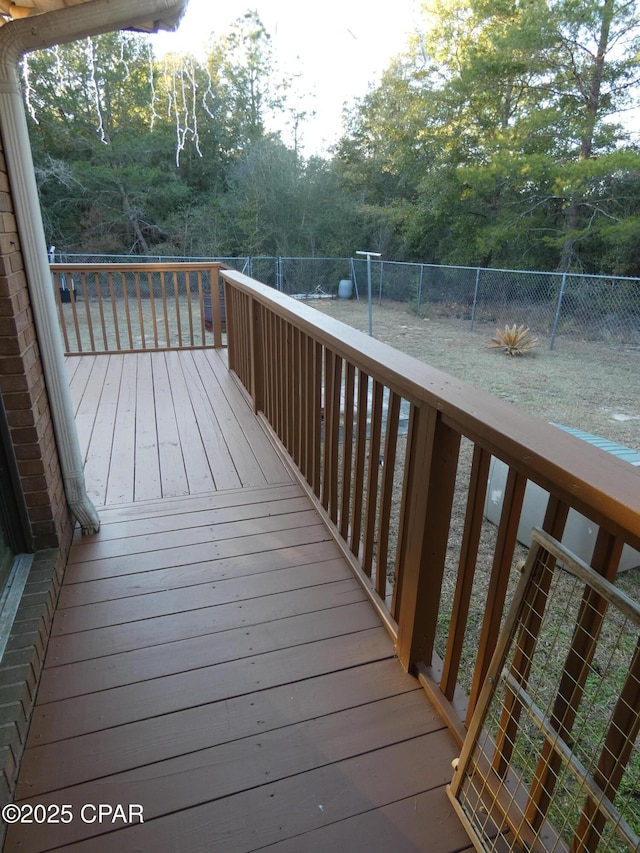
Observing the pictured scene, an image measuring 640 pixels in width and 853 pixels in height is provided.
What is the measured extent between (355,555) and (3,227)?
1.64m

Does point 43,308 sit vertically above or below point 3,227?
below

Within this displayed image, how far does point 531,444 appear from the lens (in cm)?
95

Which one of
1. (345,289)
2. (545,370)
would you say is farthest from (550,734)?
(345,289)

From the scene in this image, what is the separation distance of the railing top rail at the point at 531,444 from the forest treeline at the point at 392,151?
11551 millimetres

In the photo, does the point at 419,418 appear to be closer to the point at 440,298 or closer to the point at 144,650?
the point at 144,650

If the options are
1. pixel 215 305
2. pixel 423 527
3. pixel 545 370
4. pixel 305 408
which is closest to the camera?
pixel 423 527

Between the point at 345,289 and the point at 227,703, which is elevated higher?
the point at 227,703

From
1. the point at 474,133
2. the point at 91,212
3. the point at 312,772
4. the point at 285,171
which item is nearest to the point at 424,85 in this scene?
the point at 474,133

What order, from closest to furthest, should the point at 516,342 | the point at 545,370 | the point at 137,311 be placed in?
the point at 545,370 → the point at 516,342 → the point at 137,311

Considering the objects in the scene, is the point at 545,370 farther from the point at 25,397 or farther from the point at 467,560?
the point at 25,397

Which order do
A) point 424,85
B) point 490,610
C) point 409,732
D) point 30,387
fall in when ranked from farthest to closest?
point 424,85
point 30,387
point 409,732
point 490,610

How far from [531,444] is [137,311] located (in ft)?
36.6

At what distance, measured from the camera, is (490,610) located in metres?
1.16

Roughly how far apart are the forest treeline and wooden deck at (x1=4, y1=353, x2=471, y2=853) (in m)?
11.2
